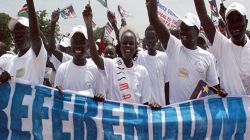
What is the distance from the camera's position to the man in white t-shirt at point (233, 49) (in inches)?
175

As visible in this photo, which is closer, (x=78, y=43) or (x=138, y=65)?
(x=138, y=65)

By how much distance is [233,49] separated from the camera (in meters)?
4.49

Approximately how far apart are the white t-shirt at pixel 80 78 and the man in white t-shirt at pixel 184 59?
2.79 feet

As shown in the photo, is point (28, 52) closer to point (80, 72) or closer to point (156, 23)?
point (80, 72)

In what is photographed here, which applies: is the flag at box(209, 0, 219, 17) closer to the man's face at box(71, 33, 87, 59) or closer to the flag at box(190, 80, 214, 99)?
the flag at box(190, 80, 214, 99)

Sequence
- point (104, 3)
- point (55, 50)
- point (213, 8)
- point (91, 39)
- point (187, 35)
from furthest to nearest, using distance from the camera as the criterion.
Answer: point (213, 8) → point (104, 3) → point (55, 50) → point (187, 35) → point (91, 39)

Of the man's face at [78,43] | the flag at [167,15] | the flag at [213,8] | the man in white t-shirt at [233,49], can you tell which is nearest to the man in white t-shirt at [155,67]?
the flag at [167,15]

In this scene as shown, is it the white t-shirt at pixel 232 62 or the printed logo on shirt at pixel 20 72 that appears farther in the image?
the printed logo on shirt at pixel 20 72

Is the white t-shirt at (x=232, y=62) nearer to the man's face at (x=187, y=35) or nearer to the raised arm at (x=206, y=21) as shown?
the raised arm at (x=206, y=21)

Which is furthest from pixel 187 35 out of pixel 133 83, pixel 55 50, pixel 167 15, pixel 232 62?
pixel 167 15

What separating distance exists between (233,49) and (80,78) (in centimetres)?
174

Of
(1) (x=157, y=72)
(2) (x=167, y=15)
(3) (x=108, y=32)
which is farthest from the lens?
(3) (x=108, y=32)

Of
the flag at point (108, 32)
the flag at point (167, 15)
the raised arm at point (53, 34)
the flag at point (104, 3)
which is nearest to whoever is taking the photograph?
the raised arm at point (53, 34)

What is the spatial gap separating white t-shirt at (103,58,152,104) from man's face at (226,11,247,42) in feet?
3.51
